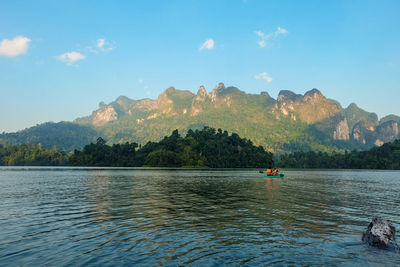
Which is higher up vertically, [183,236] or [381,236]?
[381,236]

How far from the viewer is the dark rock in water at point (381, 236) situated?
1470 centimetres

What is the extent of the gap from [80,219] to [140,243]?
30.4ft

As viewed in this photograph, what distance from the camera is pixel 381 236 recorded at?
1494 centimetres

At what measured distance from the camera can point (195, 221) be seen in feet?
67.9

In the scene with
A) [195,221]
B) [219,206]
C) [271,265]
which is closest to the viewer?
[271,265]

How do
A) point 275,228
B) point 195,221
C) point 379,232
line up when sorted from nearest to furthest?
point 379,232
point 275,228
point 195,221

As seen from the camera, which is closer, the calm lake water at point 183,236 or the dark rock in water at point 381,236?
the calm lake water at point 183,236

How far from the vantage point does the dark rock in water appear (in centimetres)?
1470

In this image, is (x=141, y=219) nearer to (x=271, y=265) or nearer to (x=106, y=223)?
(x=106, y=223)

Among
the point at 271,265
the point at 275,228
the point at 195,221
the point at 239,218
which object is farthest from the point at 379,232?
the point at 195,221

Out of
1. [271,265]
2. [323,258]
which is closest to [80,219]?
[271,265]

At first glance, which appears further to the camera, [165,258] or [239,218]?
[239,218]

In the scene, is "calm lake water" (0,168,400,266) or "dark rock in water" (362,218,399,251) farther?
"dark rock in water" (362,218,399,251)

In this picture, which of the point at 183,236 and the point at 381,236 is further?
the point at 183,236
